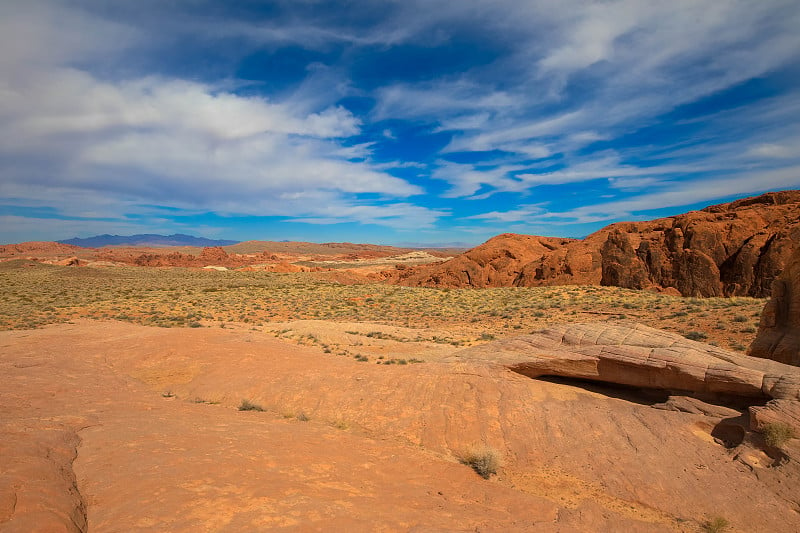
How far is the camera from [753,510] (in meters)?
5.58

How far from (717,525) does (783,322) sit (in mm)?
6813

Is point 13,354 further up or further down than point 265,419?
further up

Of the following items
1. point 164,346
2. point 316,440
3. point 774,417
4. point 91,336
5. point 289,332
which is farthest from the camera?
point 289,332

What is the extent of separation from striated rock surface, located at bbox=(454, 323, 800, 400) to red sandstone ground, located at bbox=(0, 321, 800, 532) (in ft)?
1.70

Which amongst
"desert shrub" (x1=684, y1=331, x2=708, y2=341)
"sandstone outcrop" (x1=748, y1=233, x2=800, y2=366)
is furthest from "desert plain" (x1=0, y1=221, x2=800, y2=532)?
"sandstone outcrop" (x1=748, y1=233, x2=800, y2=366)

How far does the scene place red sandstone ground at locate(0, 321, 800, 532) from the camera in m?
4.33

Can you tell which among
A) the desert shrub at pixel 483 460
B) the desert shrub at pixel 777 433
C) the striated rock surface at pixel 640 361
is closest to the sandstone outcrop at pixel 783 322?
the striated rock surface at pixel 640 361

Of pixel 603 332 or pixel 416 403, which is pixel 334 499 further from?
pixel 603 332

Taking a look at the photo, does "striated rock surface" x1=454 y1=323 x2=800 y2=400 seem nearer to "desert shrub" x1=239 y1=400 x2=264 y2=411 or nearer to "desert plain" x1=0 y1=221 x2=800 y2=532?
"desert plain" x1=0 y1=221 x2=800 y2=532

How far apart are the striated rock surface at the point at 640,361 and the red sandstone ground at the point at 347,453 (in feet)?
1.70

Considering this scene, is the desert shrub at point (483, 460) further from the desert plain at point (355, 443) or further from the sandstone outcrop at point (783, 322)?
the sandstone outcrop at point (783, 322)

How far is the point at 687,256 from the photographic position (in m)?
27.0

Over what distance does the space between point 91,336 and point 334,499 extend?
1364 cm

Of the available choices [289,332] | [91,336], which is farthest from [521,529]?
[91,336]
